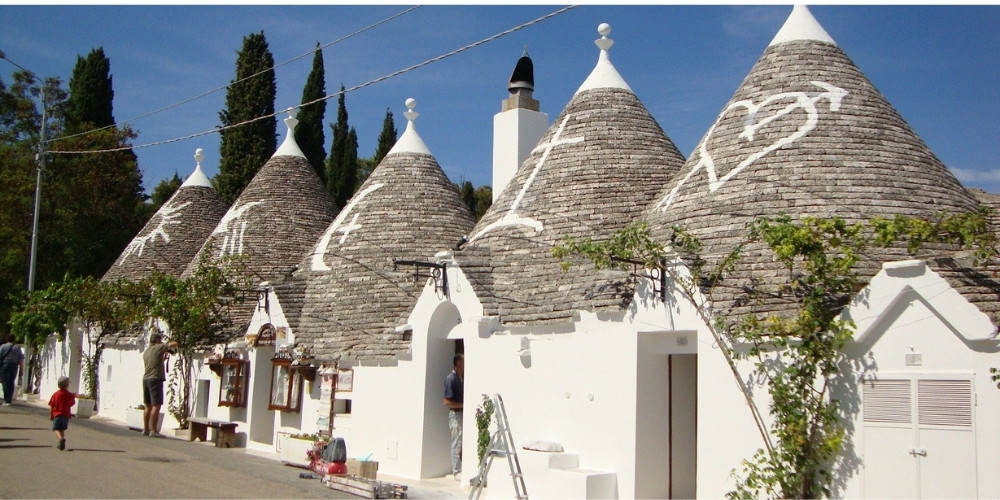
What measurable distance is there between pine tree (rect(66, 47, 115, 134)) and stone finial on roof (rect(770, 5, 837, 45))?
3401 centimetres

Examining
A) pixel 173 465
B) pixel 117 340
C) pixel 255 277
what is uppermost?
pixel 255 277

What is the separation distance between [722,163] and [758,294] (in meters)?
Result: 3.00

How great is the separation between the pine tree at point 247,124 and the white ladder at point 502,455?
29111 millimetres

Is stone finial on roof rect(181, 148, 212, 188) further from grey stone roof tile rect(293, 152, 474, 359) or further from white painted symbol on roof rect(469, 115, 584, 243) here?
white painted symbol on roof rect(469, 115, 584, 243)

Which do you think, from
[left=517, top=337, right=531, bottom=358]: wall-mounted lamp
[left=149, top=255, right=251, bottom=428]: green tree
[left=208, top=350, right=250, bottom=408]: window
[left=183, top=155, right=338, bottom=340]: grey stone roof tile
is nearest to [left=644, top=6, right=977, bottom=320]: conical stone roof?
[left=517, top=337, right=531, bottom=358]: wall-mounted lamp

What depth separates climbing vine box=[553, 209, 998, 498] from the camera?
9.37 m

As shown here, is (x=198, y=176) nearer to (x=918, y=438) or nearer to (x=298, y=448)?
(x=298, y=448)

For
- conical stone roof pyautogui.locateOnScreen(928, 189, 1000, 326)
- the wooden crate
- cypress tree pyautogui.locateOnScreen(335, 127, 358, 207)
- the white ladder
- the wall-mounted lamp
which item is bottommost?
the wooden crate

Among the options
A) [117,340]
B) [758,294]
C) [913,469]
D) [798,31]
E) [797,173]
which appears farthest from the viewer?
[117,340]

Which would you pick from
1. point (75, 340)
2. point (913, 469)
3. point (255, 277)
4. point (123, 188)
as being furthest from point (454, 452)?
point (123, 188)

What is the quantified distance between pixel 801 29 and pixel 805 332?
642 cm

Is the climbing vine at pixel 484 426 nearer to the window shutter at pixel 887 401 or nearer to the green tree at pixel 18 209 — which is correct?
the window shutter at pixel 887 401

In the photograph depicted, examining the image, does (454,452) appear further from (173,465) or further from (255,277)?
(255,277)

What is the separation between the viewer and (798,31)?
14.1m
